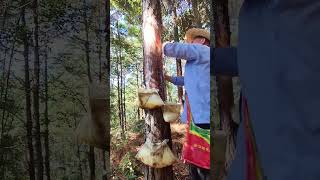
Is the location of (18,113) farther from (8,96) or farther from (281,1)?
(281,1)

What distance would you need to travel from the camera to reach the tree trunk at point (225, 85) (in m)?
1.60

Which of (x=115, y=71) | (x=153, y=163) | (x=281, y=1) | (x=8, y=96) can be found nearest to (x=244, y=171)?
(x=281, y=1)

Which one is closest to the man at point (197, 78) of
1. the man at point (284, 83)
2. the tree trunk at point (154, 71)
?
the tree trunk at point (154, 71)

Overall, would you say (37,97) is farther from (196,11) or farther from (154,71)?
(196,11)

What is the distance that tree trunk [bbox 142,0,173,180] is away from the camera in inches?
168

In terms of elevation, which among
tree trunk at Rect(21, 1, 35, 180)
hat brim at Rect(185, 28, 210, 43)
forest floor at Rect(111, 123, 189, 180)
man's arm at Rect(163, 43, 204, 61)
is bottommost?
forest floor at Rect(111, 123, 189, 180)

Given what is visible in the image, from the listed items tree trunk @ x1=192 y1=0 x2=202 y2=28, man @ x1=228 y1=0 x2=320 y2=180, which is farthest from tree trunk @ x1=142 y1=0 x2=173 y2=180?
man @ x1=228 y1=0 x2=320 y2=180

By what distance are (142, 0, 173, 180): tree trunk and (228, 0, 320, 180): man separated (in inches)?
133

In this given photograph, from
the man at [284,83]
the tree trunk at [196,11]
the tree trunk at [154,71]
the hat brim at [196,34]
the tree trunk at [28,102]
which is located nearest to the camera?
the man at [284,83]

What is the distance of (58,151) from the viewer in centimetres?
161

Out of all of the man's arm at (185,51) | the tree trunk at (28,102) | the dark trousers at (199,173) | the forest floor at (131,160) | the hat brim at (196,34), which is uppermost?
the hat brim at (196,34)

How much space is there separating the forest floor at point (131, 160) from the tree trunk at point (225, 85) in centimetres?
455

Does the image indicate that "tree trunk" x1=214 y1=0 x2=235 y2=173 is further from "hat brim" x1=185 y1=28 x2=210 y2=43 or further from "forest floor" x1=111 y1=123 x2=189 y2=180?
"forest floor" x1=111 y1=123 x2=189 y2=180

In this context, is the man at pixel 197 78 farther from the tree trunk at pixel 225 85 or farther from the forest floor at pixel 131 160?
the forest floor at pixel 131 160
